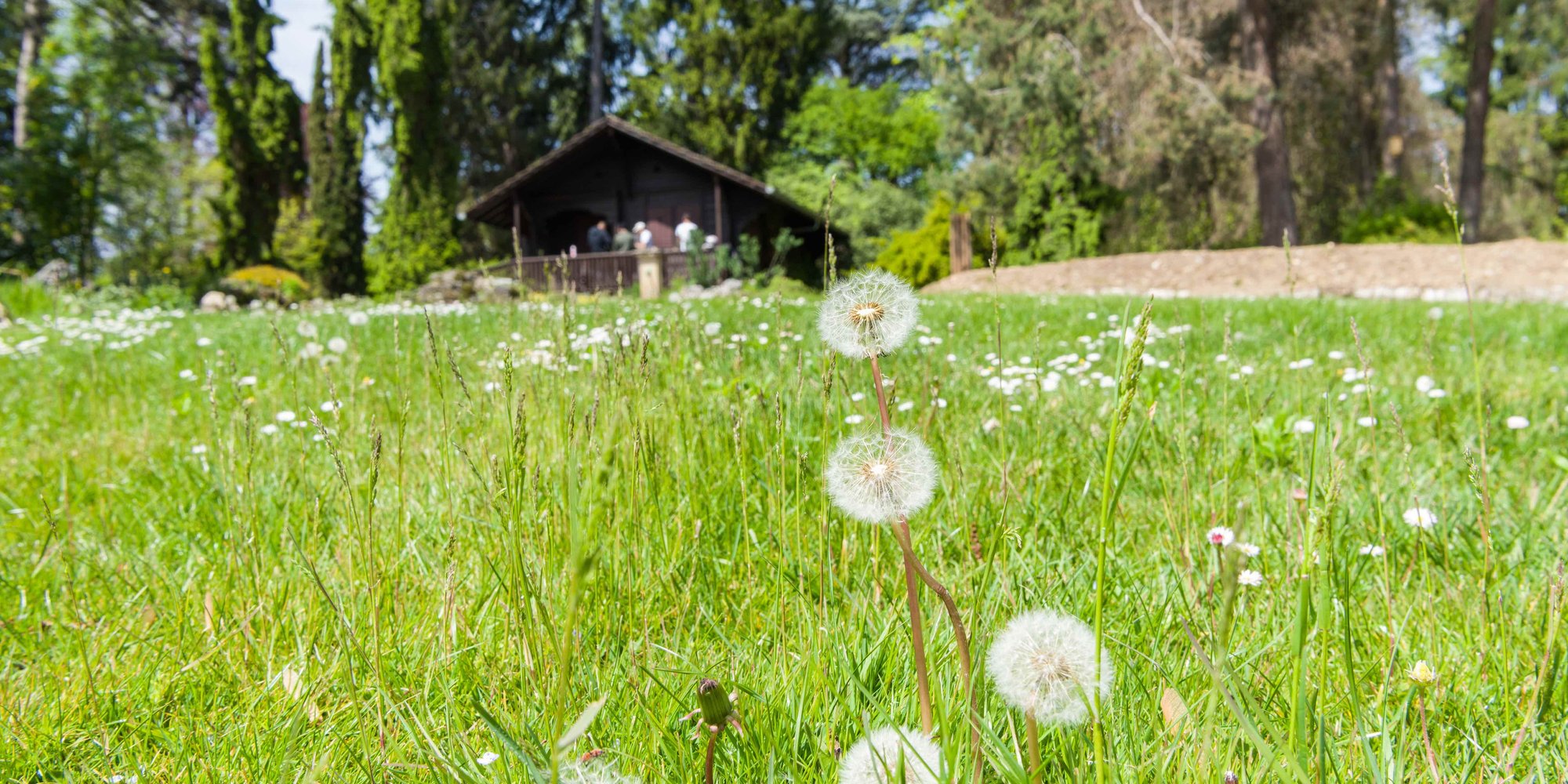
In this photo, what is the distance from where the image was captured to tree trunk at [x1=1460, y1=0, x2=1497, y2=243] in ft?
69.7

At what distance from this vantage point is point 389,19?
84.1 ft

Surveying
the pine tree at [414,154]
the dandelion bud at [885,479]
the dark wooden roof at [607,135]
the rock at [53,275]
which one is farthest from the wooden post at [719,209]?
the dandelion bud at [885,479]

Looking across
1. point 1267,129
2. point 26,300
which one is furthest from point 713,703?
point 1267,129

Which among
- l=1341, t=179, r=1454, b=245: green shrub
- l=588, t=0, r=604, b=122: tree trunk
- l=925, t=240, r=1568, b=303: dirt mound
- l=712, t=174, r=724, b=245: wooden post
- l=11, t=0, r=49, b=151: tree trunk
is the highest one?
l=588, t=0, r=604, b=122: tree trunk

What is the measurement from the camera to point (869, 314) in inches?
34.1

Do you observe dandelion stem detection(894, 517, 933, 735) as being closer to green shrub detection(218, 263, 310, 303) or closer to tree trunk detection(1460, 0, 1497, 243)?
green shrub detection(218, 263, 310, 303)

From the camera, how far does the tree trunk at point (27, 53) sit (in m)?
23.1

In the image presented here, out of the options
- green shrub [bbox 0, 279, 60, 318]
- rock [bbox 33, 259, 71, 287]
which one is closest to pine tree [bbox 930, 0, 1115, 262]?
green shrub [bbox 0, 279, 60, 318]

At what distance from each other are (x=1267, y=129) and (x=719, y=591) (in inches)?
944

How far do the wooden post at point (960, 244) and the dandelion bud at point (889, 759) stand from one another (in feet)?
66.5

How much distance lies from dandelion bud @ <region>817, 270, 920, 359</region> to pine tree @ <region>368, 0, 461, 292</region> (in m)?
27.4

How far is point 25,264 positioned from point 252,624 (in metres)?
26.1

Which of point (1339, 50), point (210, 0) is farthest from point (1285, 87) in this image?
point (210, 0)

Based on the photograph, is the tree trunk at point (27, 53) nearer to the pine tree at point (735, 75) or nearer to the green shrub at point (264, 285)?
the green shrub at point (264, 285)
